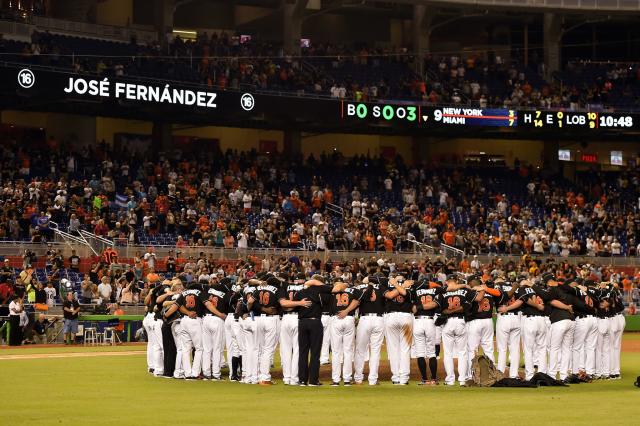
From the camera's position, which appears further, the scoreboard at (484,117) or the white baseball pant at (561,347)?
the scoreboard at (484,117)

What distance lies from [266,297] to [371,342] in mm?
2004

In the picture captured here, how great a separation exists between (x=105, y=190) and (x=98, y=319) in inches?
371

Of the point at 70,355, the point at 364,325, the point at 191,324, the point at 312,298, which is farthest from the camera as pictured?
the point at 70,355

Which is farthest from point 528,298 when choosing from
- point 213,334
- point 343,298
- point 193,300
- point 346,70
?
point 346,70

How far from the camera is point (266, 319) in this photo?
18.3 m

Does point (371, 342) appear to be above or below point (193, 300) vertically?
below

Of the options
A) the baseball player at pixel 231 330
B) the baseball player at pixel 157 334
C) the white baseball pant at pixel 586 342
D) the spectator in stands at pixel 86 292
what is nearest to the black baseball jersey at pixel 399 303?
the baseball player at pixel 231 330

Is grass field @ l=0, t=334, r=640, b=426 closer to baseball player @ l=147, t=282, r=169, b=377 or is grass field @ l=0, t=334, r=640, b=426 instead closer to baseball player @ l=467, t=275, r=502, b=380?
baseball player @ l=147, t=282, r=169, b=377

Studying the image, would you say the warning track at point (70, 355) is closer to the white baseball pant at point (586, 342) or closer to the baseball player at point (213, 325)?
the baseball player at point (213, 325)

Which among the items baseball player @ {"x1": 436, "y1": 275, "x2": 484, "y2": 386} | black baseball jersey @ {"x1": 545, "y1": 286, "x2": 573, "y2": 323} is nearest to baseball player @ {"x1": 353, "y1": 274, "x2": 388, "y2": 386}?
baseball player @ {"x1": 436, "y1": 275, "x2": 484, "y2": 386}

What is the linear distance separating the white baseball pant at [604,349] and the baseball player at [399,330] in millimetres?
4141

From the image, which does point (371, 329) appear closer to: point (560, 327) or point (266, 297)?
point (266, 297)

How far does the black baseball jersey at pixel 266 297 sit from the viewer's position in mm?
18125

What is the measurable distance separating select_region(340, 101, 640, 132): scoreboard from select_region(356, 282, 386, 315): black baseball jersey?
29778 millimetres
